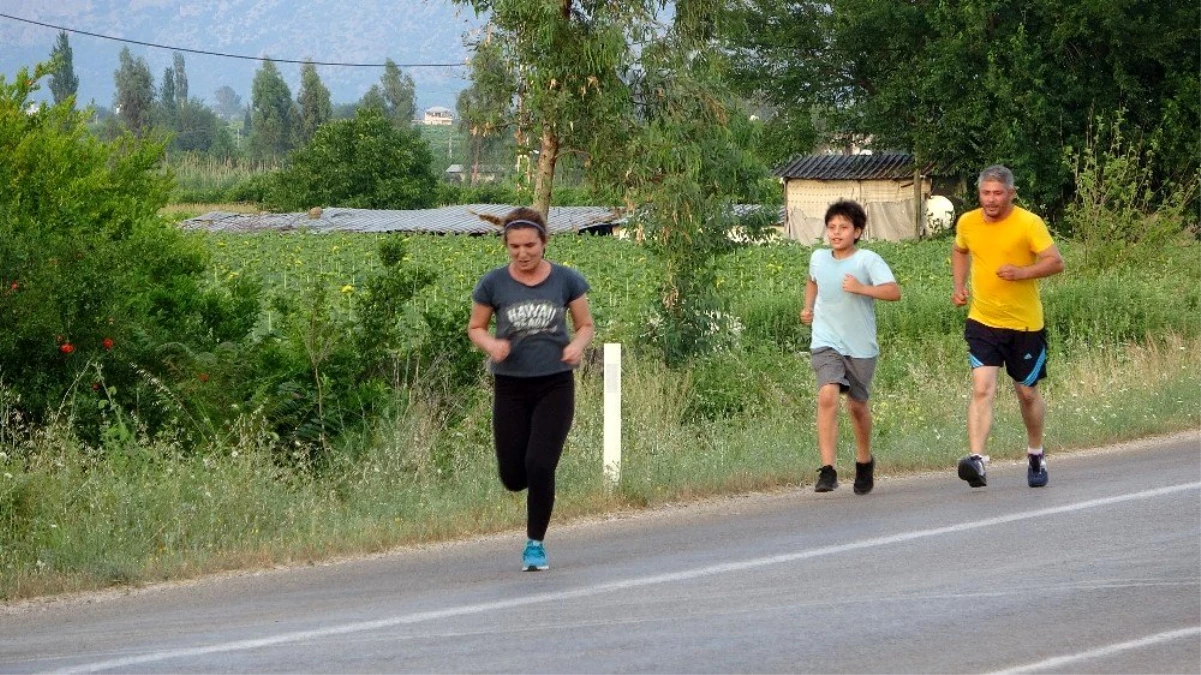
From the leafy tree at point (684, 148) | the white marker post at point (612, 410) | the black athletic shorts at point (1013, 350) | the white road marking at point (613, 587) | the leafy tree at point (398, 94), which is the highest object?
the leafy tree at point (398, 94)

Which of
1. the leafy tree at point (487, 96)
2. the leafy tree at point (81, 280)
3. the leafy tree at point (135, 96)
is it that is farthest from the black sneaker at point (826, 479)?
the leafy tree at point (135, 96)

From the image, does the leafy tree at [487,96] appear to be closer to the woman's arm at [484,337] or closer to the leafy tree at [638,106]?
the leafy tree at [638,106]

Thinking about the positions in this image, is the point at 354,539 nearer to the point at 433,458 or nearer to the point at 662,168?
the point at 433,458

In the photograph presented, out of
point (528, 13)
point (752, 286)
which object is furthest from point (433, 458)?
point (752, 286)

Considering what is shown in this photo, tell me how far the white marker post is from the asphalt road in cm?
76

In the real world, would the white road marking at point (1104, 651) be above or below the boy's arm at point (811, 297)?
below

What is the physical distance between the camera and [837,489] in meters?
10.9

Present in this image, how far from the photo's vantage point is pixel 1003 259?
10438mm

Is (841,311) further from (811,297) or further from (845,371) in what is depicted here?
(845,371)

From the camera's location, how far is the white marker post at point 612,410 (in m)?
10.6

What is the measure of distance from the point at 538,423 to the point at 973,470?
3.28 metres

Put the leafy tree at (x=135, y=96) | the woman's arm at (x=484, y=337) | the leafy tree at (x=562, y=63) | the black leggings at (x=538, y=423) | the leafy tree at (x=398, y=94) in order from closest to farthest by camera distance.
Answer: the woman's arm at (x=484, y=337) → the black leggings at (x=538, y=423) → the leafy tree at (x=562, y=63) → the leafy tree at (x=135, y=96) → the leafy tree at (x=398, y=94)

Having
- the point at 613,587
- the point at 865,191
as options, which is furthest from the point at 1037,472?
A: the point at 865,191

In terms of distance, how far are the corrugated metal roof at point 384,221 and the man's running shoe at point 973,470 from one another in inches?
1901
